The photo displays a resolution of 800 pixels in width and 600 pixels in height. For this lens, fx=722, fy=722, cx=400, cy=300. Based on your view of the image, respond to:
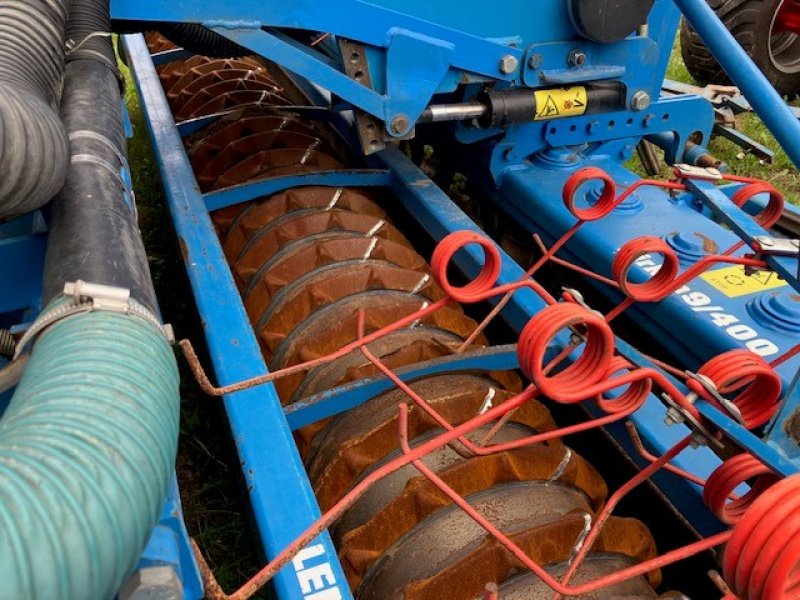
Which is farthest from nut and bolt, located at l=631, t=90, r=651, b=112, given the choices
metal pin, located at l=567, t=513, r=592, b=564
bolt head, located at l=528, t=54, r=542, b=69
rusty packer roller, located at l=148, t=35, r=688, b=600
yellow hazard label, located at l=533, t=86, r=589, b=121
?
metal pin, located at l=567, t=513, r=592, b=564

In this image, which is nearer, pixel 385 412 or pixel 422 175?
pixel 385 412

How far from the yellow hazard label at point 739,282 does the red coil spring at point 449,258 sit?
966 millimetres

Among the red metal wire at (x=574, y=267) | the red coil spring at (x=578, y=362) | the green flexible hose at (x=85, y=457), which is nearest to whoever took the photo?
the green flexible hose at (x=85, y=457)

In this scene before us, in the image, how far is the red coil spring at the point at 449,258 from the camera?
1.31 meters

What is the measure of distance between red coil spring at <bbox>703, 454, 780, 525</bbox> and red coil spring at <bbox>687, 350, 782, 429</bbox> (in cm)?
8

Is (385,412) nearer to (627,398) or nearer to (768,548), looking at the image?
(627,398)

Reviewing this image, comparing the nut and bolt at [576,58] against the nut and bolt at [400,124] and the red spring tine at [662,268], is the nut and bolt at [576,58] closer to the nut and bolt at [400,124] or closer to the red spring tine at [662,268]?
the nut and bolt at [400,124]

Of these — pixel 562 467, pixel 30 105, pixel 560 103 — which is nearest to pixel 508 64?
A: pixel 560 103

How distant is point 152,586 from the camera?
29.8 inches

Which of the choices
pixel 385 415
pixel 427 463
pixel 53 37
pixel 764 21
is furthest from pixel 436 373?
pixel 764 21

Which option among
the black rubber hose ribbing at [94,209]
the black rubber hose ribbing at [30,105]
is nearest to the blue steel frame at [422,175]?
the black rubber hose ribbing at [94,209]

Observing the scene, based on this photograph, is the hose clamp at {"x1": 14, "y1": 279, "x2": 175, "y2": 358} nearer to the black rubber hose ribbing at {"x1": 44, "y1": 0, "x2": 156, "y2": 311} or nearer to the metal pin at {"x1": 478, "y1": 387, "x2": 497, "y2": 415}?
the black rubber hose ribbing at {"x1": 44, "y1": 0, "x2": 156, "y2": 311}

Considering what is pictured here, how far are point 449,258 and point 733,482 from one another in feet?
1.95

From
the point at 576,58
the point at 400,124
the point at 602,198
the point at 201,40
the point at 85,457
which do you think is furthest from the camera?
the point at 201,40
